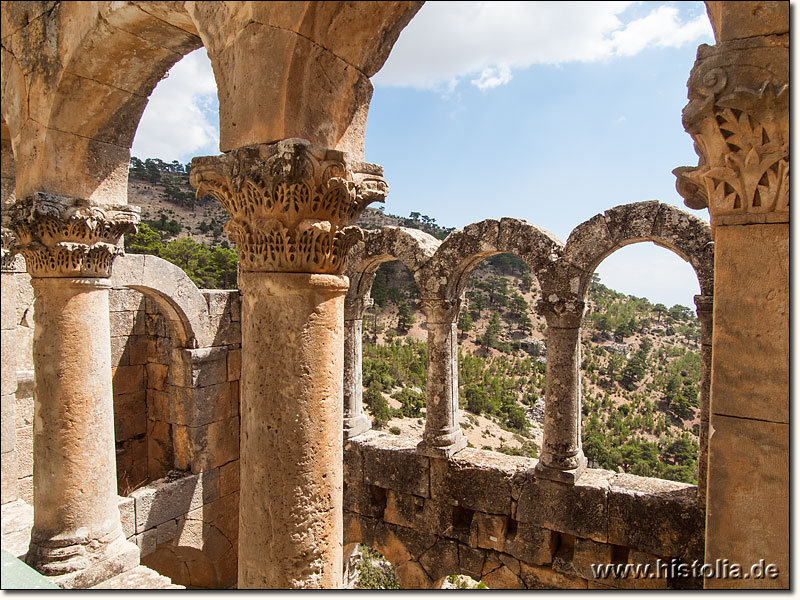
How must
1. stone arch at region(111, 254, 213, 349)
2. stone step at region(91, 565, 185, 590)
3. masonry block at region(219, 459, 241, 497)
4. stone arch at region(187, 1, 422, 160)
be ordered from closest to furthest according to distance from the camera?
stone arch at region(187, 1, 422, 160) → stone step at region(91, 565, 185, 590) → stone arch at region(111, 254, 213, 349) → masonry block at region(219, 459, 241, 497)

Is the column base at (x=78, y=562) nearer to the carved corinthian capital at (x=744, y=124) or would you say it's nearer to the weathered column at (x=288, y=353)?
the weathered column at (x=288, y=353)

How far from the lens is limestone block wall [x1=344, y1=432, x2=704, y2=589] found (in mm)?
6527

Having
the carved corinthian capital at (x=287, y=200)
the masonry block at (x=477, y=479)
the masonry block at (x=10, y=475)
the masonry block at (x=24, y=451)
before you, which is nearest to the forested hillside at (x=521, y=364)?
the masonry block at (x=477, y=479)

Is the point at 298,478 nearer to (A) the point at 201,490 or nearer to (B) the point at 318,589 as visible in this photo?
(B) the point at 318,589


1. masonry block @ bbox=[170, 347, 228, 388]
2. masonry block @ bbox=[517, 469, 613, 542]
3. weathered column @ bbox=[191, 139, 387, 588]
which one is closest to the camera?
weathered column @ bbox=[191, 139, 387, 588]

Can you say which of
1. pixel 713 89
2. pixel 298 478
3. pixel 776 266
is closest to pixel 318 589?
pixel 298 478

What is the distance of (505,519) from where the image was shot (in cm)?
746

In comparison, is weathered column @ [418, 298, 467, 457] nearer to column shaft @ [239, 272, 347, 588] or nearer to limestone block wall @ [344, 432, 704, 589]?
limestone block wall @ [344, 432, 704, 589]

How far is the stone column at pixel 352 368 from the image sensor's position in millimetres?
8672

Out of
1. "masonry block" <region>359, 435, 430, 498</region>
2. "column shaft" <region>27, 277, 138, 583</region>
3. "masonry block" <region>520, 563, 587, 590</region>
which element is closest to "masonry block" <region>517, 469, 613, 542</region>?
"masonry block" <region>520, 563, 587, 590</region>

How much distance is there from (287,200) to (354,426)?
6.22 metres

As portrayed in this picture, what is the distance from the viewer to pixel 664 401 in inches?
1013

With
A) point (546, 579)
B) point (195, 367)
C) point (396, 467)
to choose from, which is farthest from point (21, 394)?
point (546, 579)

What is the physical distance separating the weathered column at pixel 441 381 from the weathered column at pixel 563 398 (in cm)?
136
